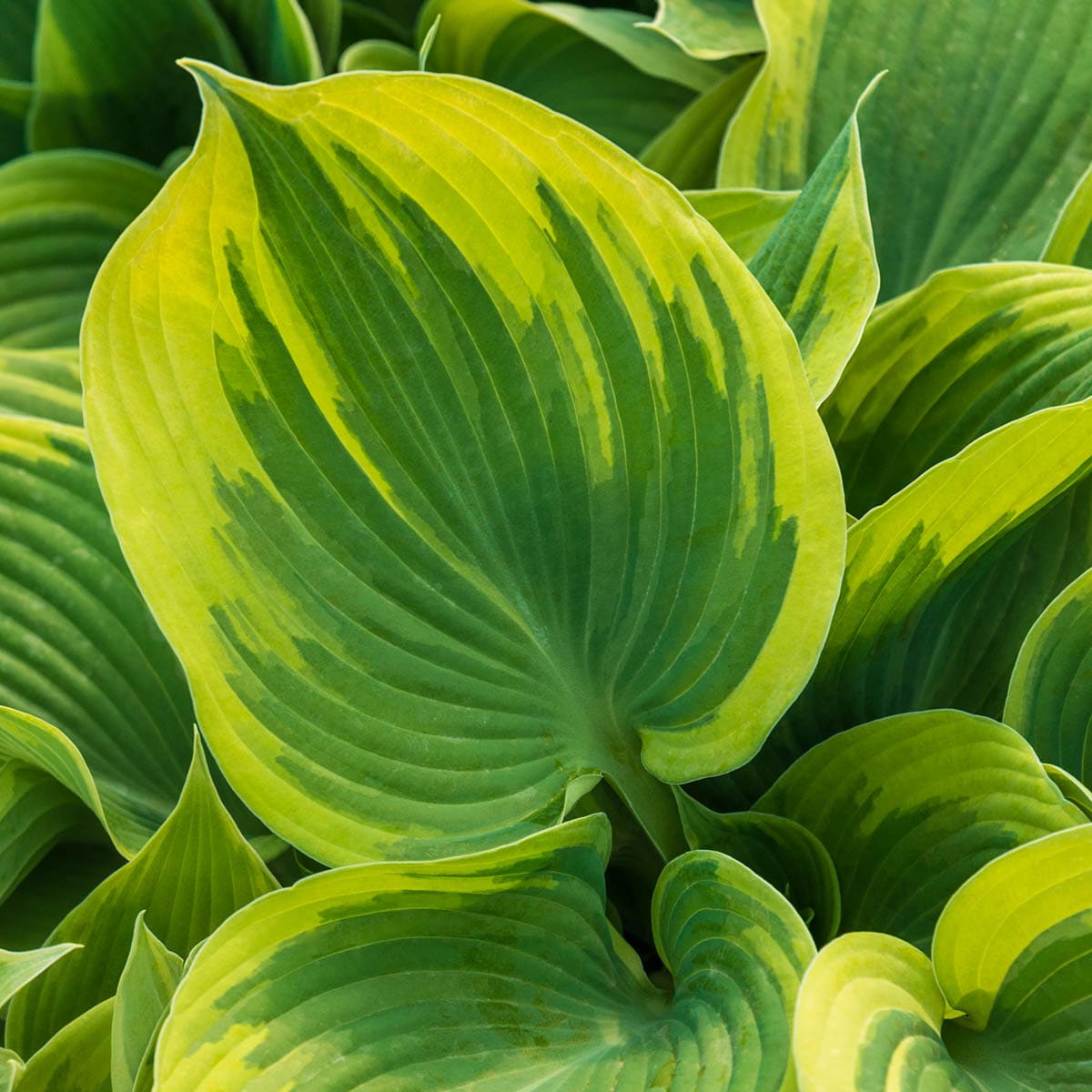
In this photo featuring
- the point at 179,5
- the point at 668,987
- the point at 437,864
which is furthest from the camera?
the point at 179,5

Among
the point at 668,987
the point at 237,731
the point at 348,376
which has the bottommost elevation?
the point at 668,987

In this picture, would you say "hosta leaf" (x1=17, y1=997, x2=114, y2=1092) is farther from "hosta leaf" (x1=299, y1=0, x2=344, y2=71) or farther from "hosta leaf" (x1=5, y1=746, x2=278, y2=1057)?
"hosta leaf" (x1=299, y1=0, x2=344, y2=71)

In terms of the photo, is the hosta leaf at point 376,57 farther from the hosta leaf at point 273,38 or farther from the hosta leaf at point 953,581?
the hosta leaf at point 953,581

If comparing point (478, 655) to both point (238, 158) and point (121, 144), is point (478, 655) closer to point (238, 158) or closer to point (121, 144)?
point (238, 158)

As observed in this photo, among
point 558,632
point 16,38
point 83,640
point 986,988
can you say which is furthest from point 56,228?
point 986,988

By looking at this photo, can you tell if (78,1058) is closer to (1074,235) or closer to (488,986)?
(488,986)

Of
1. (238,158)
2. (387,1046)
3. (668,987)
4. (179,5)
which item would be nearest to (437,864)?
(387,1046)

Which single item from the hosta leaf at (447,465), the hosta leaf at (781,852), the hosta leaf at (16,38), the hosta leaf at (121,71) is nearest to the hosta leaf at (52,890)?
the hosta leaf at (447,465)
